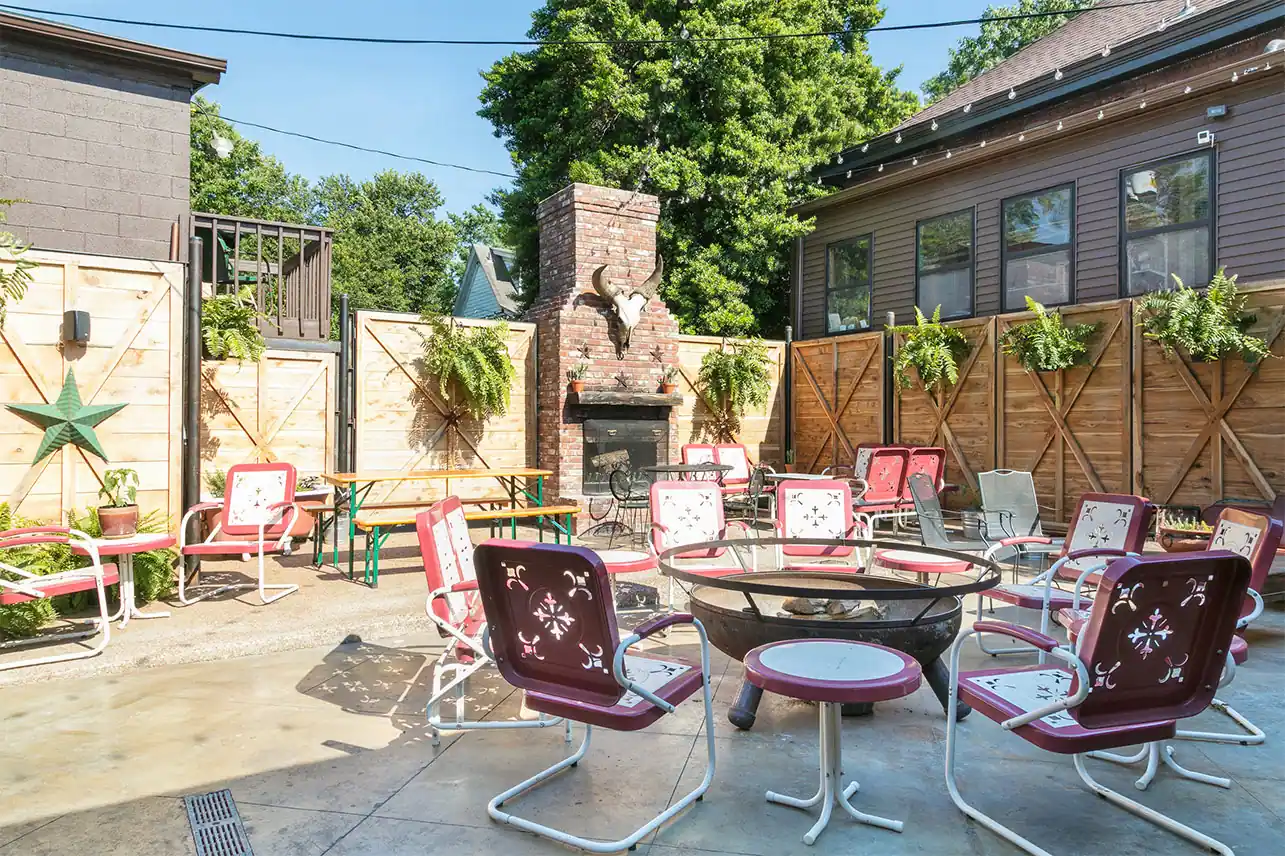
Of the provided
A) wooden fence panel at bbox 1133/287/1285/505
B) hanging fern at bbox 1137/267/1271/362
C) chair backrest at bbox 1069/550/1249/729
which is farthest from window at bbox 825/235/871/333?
chair backrest at bbox 1069/550/1249/729

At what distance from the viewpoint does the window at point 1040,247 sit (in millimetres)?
9906

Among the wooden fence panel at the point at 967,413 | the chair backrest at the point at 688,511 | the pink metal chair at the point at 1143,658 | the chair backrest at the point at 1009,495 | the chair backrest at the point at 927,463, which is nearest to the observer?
the pink metal chair at the point at 1143,658

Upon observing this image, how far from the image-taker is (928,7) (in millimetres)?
13648

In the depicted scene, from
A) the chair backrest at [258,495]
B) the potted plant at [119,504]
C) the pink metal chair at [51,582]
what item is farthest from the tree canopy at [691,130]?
the pink metal chair at [51,582]

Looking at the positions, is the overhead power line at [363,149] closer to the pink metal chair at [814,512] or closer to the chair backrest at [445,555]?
the pink metal chair at [814,512]

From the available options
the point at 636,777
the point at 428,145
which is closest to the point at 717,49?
the point at 428,145

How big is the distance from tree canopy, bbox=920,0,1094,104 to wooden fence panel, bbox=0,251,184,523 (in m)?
21.7

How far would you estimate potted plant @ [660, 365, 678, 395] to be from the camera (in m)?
Answer: 9.85

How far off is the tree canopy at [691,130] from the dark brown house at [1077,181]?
87 centimetres

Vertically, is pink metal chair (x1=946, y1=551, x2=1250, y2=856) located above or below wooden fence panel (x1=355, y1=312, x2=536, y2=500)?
below

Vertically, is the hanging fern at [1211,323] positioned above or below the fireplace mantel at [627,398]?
above

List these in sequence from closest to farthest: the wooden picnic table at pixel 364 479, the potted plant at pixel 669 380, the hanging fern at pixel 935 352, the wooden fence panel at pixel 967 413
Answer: the wooden picnic table at pixel 364 479 → the wooden fence panel at pixel 967 413 → the hanging fern at pixel 935 352 → the potted plant at pixel 669 380

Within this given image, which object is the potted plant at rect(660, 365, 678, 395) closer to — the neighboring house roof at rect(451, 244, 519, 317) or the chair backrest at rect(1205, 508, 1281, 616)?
the chair backrest at rect(1205, 508, 1281, 616)

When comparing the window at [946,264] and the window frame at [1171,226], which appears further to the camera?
the window at [946,264]
